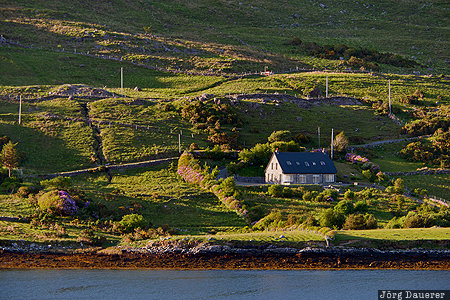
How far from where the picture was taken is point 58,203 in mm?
70875

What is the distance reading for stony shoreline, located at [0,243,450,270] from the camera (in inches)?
2371

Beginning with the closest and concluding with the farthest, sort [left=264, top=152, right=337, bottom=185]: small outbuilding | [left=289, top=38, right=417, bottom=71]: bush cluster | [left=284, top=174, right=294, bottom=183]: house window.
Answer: [left=284, top=174, right=294, bottom=183]: house window → [left=264, top=152, right=337, bottom=185]: small outbuilding → [left=289, top=38, right=417, bottom=71]: bush cluster

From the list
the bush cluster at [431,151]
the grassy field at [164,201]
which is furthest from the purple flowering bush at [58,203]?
the bush cluster at [431,151]

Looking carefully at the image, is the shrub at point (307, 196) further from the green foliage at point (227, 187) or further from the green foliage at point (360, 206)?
the green foliage at point (227, 187)

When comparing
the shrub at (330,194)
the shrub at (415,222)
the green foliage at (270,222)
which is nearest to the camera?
the green foliage at (270,222)

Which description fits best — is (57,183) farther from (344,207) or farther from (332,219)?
(344,207)

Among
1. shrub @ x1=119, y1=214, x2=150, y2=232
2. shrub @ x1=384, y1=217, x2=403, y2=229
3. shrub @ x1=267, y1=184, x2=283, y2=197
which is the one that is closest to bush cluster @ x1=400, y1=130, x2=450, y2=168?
shrub @ x1=267, y1=184, x2=283, y2=197

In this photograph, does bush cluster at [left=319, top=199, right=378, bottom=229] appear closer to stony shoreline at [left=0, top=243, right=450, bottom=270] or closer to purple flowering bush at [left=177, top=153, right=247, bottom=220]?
stony shoreline at [left=0, top=243, right=450, bottom=270]

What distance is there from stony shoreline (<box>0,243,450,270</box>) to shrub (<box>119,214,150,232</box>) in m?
4.94

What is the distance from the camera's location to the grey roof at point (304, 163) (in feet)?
297

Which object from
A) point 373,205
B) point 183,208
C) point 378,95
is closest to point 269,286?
point 183,208

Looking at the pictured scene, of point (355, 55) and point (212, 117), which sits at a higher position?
point (355, 55)

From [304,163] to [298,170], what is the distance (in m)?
2.13

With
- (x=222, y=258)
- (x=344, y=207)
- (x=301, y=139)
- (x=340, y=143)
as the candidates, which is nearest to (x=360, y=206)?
(x=344, y=207)
